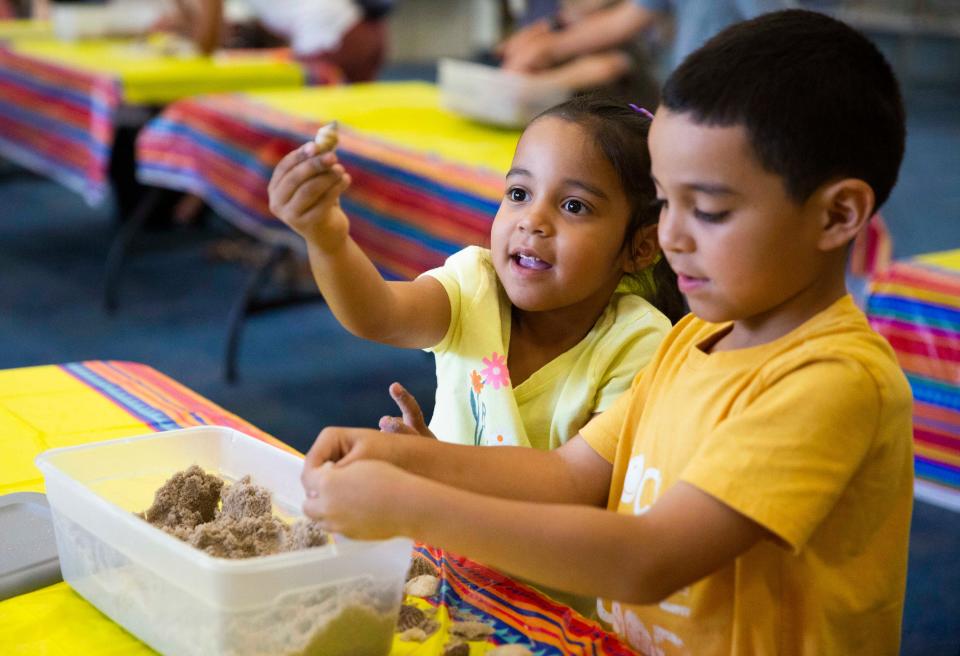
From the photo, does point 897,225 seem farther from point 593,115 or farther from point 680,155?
point 680,155

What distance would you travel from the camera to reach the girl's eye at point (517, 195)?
3.80ft

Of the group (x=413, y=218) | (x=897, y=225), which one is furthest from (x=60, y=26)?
(x=897, y=225)

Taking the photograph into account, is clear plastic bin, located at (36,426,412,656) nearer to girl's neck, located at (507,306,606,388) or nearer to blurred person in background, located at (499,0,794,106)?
girl's neck, located at (507,306,606,388)

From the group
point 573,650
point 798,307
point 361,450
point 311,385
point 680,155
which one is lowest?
point 311,385

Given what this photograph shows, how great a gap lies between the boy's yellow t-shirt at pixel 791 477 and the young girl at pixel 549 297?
0.22 meters

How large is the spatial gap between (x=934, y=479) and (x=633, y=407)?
1.17 metres

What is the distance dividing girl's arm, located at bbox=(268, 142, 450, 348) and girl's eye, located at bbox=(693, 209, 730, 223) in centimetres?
28

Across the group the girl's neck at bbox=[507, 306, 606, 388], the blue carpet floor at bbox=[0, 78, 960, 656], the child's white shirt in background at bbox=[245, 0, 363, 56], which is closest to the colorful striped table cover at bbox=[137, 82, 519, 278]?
the blue carpet floor at bbox=[0, 78, 960, 656]

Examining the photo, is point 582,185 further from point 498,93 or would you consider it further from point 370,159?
point 498,93

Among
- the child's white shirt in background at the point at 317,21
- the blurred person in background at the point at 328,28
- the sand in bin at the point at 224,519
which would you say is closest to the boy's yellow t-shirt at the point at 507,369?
the sand in bin at the point at 224,519

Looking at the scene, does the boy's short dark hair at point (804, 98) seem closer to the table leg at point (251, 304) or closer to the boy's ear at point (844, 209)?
the boy's ear at point (844, 209)

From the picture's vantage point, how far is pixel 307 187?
864mm

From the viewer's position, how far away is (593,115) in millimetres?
1144

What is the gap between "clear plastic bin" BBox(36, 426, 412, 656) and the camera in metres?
0.71
